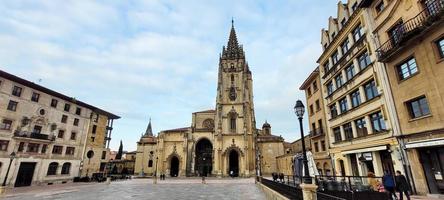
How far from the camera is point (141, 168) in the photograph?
2142 inches

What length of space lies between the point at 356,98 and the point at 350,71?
262 centimetres

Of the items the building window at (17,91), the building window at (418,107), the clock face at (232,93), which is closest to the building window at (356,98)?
the building window at (418,107)

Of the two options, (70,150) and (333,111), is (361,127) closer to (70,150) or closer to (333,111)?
(333,111)

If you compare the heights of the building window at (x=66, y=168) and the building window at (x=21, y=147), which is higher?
the building window at (x=21, y=147)

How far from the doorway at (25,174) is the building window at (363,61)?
136 ft

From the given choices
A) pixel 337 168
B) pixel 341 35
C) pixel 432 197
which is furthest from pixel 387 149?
pixel 341 35

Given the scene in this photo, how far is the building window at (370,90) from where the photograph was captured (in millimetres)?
16219

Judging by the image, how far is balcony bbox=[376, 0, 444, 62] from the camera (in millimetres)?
11273

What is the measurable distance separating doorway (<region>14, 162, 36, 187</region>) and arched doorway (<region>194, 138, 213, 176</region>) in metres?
28.8

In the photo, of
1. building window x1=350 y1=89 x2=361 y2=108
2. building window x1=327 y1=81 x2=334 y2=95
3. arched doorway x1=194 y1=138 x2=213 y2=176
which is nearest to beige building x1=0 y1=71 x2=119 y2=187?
arched doorway x1=194 y1=138 x2=213 y2=176

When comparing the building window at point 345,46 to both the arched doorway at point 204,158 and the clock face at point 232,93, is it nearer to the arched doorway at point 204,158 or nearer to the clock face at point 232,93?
the clock face at point 232,93

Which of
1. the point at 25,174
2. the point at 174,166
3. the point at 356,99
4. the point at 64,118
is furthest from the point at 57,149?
the point at 356,99

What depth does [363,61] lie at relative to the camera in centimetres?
1762

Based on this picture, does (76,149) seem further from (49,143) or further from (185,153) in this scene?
(185,153)
